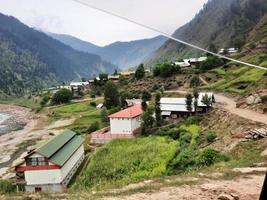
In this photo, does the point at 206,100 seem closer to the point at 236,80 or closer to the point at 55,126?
the point at 236,80

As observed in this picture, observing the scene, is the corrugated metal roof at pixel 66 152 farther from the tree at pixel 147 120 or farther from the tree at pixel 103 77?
the tree at pixel 103 77

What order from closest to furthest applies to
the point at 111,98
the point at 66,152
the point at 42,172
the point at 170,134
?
the point at 42,172, the point at 66,152, the point at 170,134, the point at 111,98

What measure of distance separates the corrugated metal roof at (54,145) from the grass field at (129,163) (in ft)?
8.37

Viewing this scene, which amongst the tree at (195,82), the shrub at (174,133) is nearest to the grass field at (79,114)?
the tree at (195,82)

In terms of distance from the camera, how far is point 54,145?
26625 mm

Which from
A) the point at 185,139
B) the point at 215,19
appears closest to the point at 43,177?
the point at 185,139

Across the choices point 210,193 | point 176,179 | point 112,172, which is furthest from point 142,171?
point 210,193

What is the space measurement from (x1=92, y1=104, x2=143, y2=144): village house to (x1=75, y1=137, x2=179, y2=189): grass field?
5467 millimetres

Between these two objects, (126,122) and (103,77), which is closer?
(126,122)

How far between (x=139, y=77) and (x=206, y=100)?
37.5 metres

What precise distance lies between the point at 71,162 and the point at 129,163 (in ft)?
16.8

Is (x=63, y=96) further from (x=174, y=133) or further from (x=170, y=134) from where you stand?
(x=174, y=133)

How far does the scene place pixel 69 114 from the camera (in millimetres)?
65438

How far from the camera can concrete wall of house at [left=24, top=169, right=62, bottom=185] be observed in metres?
23.4
